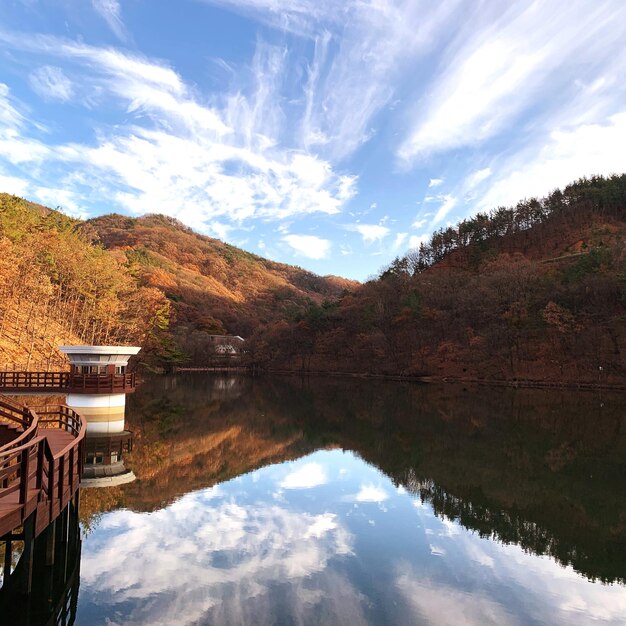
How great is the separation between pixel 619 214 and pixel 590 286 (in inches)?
1625

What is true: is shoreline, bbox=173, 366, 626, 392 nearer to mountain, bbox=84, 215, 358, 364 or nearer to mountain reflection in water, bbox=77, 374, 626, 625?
mountain, bbox=84, 215, 358, 364

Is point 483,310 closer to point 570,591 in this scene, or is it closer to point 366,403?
point 366,403

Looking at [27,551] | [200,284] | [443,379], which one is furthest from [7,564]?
[200,284]

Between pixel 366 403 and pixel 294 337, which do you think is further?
pixel 294 337

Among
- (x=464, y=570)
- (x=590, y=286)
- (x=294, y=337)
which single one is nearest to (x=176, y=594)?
(x=464, y=570)

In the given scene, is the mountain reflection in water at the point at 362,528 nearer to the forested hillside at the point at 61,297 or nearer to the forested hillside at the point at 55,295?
the forested hillside at the point at 55,295

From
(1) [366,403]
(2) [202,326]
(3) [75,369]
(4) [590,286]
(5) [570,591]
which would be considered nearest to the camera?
(5) [570,591]

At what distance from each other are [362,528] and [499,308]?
194 feet

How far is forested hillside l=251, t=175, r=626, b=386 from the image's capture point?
58.3m

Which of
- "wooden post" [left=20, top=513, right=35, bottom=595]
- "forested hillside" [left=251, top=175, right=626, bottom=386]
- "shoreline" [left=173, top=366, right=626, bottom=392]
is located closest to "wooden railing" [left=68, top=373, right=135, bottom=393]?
"wooden post" [left=20, top=513, right=35, bottom=595]

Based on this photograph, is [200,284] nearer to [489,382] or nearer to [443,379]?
[443,379]

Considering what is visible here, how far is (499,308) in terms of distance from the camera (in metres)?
66.8

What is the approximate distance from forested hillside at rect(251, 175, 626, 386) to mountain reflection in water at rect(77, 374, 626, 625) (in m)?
34.2

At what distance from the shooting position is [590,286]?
59.3 metres
